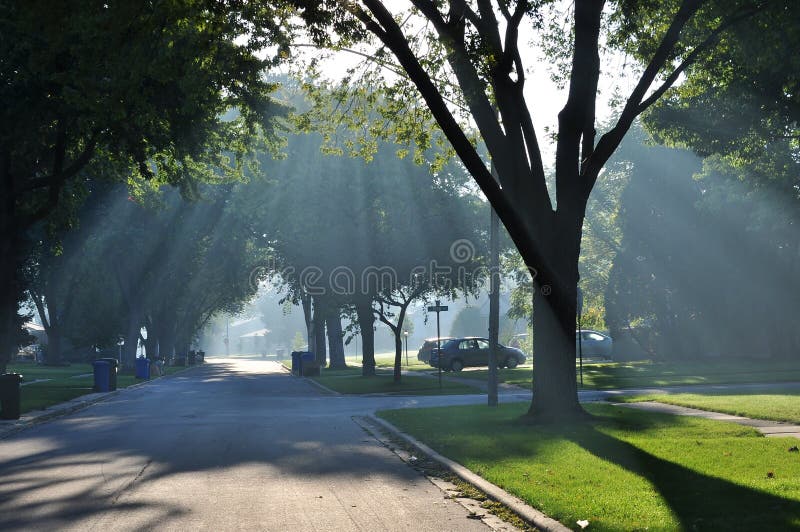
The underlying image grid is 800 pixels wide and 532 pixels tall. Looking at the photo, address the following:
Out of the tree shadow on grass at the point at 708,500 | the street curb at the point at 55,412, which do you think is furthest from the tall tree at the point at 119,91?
the tree shadow on grass at the point at 708,500

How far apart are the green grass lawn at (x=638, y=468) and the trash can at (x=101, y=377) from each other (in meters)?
18.6

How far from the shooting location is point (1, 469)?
1257 cm

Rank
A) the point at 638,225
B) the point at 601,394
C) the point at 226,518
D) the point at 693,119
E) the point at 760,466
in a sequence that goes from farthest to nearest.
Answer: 1. the point at 638,225
2. the point at 601,394
3. the point at 693,119
4. the point at 760,466
5. the point at 226,518

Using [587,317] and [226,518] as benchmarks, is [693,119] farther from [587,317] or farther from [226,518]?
[587,317]

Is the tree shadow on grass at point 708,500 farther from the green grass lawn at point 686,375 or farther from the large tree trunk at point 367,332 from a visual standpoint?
the large tree trunk at point 367,332

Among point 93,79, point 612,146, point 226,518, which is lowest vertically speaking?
point 226,518

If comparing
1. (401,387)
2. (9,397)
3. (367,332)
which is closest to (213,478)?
(9,397)

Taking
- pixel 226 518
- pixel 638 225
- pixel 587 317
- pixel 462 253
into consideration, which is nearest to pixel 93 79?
pixel 226 518

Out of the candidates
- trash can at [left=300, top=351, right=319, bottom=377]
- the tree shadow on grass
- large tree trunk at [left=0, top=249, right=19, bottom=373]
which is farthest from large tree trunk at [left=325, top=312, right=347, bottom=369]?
the tree shadow on grass

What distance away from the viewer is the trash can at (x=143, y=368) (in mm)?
44594

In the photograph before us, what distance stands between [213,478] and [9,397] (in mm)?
11211

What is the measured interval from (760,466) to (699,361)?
3581cm

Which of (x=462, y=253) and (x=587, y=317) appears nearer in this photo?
(x=462, y=253)

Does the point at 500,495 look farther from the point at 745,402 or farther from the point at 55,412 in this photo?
the point at 55,412
